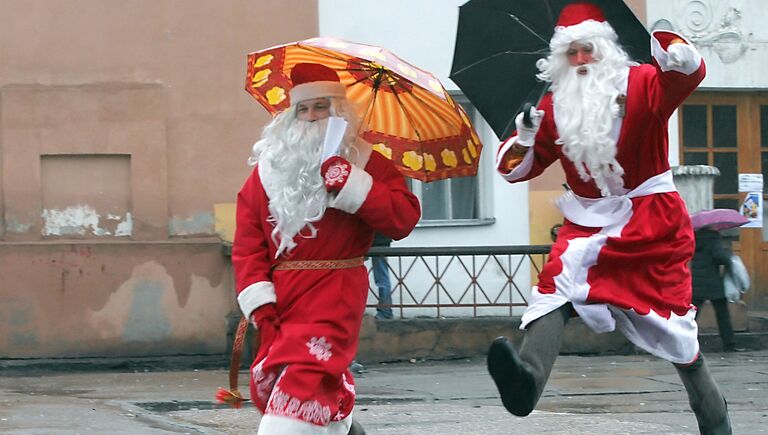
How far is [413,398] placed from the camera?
962 cm

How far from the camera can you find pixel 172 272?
42.8 ft

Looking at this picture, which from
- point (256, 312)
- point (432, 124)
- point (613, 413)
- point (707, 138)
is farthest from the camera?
point (707, 138)

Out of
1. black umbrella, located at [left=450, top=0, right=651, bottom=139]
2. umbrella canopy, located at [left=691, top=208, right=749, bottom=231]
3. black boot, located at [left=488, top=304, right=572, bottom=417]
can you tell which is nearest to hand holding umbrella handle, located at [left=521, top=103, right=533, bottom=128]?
black umbrella, located at [left=450, top=0, right=651, bottom=139]

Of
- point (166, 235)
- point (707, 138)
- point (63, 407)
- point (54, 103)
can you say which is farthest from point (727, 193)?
point (63, 407)

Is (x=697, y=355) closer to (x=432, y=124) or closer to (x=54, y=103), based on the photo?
(x=432, y=124)

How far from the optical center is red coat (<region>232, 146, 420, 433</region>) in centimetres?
527

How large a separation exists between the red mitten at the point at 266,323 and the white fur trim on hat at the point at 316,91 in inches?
34.8

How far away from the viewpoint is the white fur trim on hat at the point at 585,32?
580 centimetres

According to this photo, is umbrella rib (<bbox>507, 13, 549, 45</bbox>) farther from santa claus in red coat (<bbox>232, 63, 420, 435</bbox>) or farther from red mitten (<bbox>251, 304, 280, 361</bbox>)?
red mitten (<bbox>251, 304, 280, 361</bbox>)

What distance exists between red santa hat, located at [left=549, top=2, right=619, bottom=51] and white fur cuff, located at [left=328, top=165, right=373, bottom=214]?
108 centimetres

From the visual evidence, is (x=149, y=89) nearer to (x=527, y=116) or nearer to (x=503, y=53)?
(x=503, y=53)

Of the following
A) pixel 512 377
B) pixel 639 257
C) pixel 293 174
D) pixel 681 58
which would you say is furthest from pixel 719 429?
pixel 293 174

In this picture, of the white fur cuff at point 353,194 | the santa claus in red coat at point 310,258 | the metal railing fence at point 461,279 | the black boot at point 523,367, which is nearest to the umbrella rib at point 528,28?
the santa claus in red coat at point 310,258

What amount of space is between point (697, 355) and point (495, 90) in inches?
58.2
